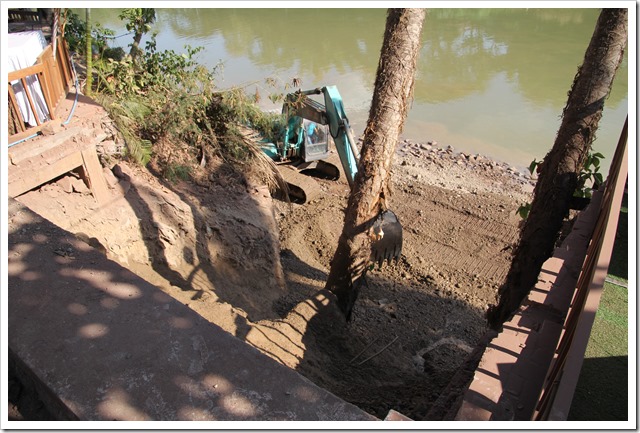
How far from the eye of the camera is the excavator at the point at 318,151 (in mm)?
7367

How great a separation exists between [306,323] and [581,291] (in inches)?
141

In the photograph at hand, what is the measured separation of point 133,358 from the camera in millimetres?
2807

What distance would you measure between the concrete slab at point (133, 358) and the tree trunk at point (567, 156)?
3.73m

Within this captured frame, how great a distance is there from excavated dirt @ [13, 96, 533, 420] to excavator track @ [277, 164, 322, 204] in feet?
0.81

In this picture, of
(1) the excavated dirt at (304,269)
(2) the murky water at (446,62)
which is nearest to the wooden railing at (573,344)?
(1) the excavated dirt at (304,269)

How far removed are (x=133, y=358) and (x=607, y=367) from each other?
3624 millimetres

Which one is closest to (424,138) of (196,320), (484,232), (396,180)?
(396,180)

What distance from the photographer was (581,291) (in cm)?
350

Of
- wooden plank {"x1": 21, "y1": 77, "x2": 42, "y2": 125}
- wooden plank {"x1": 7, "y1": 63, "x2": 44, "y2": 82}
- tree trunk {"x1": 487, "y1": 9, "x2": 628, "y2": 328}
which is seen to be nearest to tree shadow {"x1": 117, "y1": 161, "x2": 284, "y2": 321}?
wooden plank {"x1": 21, "y1": 77, "x2": 42, "y2": 125}

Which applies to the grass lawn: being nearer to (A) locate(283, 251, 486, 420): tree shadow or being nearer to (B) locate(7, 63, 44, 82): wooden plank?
(A) locate(283, 251, 486, 420): tree shadow

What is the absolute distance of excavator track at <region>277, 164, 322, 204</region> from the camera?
34.2ft

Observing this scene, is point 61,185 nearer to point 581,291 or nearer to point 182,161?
point 182,161

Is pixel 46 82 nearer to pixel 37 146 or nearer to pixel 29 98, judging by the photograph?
pixel 29 98

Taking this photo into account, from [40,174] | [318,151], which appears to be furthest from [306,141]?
[40,174]
